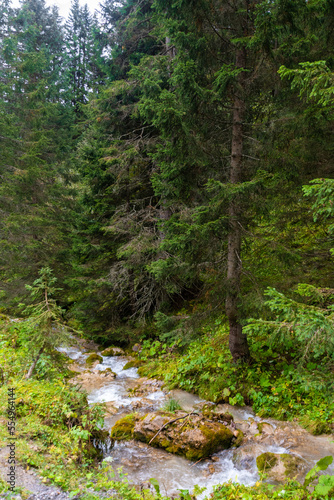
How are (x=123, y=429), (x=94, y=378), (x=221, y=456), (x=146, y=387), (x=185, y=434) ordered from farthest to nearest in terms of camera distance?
(x=94, y=378) → (x=146, y=387) → (x=123, y=429) → (x=185, y=434) → (x=221, y=456)

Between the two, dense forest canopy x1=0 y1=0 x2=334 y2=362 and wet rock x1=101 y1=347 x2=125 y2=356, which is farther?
wet rock x1=101 y1=347 x2=125 y2=356

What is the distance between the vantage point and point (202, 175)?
23.2 ft

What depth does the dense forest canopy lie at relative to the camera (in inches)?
216

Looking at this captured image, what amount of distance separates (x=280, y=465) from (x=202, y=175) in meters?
6.01

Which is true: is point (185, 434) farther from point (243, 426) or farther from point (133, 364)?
point (133, 364)

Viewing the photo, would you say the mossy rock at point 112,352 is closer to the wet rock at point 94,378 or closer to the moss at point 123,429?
the wet rock at point 94,378

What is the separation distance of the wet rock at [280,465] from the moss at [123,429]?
258 cm

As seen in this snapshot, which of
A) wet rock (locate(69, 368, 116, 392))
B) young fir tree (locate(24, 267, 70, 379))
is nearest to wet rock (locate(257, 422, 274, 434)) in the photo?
young fir tree (locate(24, 267, 70, 379))

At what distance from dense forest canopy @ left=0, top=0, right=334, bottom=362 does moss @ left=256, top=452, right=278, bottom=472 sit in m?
2.31

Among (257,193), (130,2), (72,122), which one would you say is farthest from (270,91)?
(72,122)

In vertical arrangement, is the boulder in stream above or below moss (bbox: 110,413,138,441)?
above

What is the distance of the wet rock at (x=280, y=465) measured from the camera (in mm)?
4492

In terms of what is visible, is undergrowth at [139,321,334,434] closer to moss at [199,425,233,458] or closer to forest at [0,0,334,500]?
forest at [0,0,334,500]

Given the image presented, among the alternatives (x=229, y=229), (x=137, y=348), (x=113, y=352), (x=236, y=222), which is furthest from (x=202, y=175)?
(x=113, y=352)
